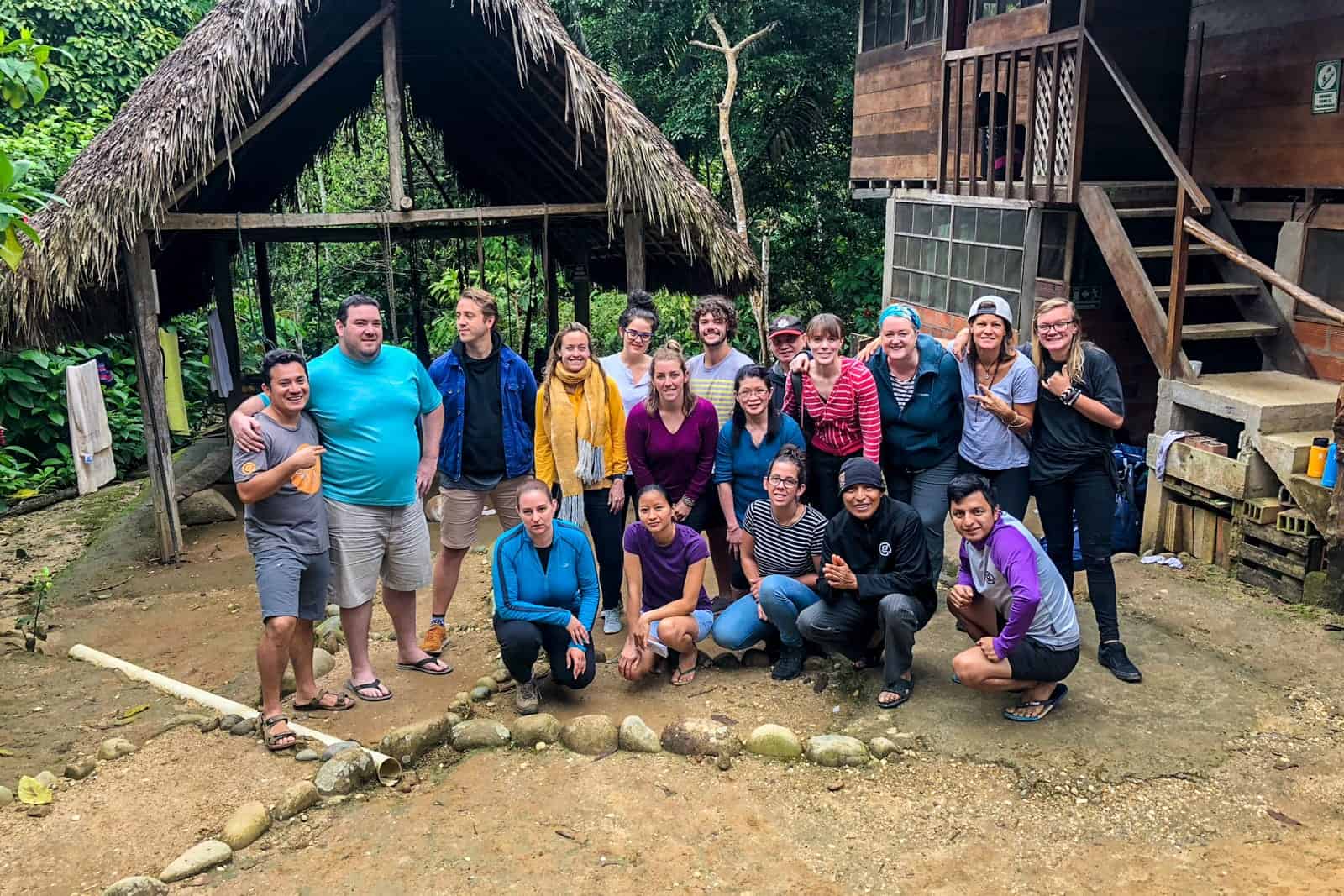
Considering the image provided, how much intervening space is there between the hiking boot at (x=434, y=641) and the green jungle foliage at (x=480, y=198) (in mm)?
5472

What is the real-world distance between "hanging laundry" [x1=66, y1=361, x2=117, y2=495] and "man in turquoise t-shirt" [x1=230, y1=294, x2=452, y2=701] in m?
5.82

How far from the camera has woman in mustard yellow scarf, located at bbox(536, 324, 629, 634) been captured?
5508mm

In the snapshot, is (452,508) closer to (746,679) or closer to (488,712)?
(488,712)

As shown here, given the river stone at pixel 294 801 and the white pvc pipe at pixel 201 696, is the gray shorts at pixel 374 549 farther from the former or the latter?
the river stone at pixel 294 801

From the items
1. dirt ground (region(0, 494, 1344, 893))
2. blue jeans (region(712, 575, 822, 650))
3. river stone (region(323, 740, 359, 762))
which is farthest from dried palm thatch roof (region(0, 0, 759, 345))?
river stone (region(323, 740, 359, 762))

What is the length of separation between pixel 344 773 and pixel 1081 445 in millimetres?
3430

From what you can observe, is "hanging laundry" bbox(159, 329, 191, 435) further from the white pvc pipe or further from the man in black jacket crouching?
the man in black jacket crouching

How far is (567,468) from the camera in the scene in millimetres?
5582

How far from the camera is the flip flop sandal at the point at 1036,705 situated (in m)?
4.53

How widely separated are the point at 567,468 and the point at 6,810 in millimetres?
2779

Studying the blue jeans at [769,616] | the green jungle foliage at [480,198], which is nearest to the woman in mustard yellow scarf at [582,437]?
the blue jeans at [769,616]

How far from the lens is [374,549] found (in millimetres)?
4949

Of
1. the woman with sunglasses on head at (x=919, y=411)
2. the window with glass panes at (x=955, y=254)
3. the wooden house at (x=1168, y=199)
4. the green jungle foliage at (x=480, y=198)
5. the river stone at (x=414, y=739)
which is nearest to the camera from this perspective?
the river stone at (x=414, y=739)

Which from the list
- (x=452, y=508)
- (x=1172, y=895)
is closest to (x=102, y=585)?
(x=452, y=508)
